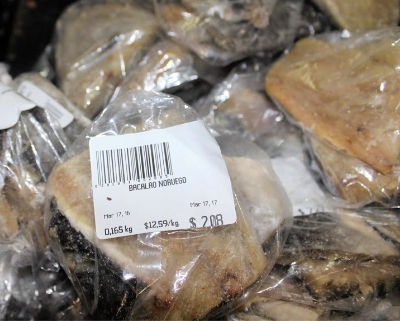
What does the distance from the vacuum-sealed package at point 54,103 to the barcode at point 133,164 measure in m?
0.20

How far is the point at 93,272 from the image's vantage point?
25.7 inches

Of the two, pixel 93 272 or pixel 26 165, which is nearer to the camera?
pixel 93 272

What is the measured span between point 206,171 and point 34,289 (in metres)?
0.47

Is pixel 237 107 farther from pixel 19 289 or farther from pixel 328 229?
pixel 19 289

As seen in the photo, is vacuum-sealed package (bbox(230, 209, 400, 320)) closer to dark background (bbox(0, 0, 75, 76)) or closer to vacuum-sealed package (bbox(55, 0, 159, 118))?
vacuum-sealed package (bbox(55, 0, 159, 118))

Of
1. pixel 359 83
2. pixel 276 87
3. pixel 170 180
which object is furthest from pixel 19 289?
pixel 359 83

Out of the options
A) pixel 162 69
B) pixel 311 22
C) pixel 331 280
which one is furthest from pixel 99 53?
pixel 331 280

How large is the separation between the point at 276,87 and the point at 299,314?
0.45 meters

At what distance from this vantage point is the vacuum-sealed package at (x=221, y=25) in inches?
38.6

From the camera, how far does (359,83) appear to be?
2.60 ft

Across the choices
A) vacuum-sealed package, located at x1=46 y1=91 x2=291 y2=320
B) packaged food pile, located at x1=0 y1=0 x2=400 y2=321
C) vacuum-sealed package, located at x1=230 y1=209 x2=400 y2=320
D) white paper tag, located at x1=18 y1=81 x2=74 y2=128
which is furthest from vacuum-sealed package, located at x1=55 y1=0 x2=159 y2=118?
vacuum-sealed package, located at x1=230 y1=209 x2=400 y2=320

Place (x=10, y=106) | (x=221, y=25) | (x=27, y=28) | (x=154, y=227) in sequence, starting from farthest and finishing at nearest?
(x=27, y=28) < (x=221, y=25) < (x=10, y=106) < (x=154, y=227)

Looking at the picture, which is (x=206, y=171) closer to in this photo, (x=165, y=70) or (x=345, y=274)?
(x=345, y=274)

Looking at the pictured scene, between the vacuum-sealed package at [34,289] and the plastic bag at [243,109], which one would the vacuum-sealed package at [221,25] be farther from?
the vacuum-sealed package at [34,289]
